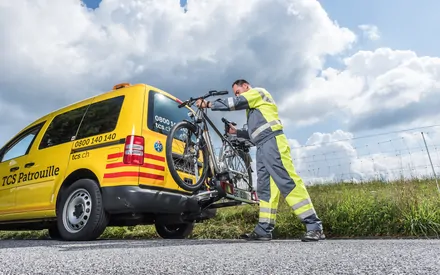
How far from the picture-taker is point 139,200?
404cm

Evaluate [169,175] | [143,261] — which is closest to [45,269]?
[143,261]

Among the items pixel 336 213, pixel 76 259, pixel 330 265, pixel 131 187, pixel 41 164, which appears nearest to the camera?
pixel 330 265

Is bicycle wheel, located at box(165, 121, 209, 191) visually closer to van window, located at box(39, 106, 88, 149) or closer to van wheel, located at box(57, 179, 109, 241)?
van wheel, located at box(57, 179, 109, 241)

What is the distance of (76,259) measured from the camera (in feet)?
8.39

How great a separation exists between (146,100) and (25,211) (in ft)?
8.14

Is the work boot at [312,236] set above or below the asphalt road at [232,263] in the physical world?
above

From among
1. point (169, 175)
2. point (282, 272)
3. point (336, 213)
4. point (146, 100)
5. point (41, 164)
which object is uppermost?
point (146, 100)

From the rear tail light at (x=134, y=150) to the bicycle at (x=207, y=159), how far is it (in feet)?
1.00

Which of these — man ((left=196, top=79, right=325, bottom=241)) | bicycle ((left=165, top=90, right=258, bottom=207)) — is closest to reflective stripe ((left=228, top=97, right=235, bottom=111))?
man ((left=196, top=79, right=325, bottom=241))

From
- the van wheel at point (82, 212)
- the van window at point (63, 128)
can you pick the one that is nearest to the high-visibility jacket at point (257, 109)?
the van wheel at point (82, 212)

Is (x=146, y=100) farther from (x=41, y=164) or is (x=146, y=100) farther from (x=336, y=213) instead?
(x=336, y=213)

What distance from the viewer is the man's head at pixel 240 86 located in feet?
16.3

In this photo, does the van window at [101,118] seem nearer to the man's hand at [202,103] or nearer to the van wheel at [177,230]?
the man's hand at [202,103]

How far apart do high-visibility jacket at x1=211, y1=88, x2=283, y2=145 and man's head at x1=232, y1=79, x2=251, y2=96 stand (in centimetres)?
37
